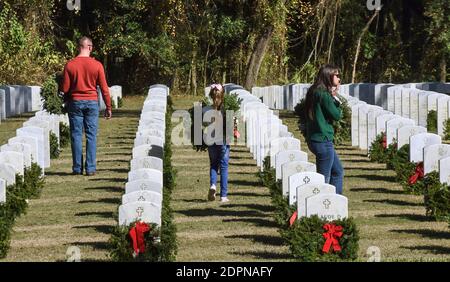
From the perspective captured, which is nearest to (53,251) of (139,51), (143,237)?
(143,237)

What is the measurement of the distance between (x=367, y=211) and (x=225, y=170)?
6.93 ft

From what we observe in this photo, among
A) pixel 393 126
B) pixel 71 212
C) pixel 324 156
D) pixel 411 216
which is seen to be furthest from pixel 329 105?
pixel 393 126

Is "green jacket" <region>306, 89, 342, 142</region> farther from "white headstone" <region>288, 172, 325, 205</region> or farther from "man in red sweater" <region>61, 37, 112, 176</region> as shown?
"man in red sweater" <region>61, 37, 112, 176</region>

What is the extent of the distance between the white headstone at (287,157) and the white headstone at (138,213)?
3.88m

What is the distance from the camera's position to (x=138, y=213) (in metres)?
14.0

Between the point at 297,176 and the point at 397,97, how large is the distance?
18.1 metres

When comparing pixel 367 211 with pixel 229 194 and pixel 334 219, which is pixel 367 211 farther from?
pixel 334 219

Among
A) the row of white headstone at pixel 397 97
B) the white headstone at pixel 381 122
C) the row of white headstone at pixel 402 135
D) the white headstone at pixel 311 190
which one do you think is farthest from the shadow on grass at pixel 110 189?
the row of white headstone at pixel 397 97

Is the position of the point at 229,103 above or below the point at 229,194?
above

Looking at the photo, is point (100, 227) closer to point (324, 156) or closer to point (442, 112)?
point (324, 156)

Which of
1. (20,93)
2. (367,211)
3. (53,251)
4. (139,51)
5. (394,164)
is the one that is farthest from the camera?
(139,51)

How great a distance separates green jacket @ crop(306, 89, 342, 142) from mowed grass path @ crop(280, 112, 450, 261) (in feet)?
3.75

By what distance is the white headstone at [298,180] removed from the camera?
15.6 metres

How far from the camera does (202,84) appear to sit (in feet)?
170
